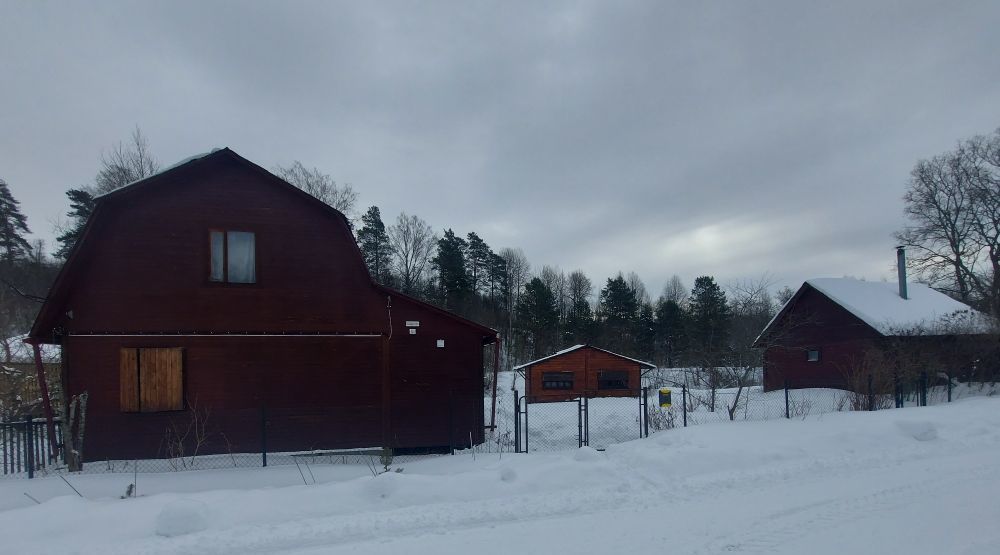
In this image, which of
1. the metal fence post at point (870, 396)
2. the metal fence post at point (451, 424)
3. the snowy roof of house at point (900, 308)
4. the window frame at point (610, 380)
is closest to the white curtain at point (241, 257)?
the metal fence post at point (451, 424)

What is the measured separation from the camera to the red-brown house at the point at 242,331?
10.9 m

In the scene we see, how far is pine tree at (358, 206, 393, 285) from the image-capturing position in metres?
45.1

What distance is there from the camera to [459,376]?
12.8 metres

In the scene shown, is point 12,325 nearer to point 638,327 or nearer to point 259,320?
point 259,320

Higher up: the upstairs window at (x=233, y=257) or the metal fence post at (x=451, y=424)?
the upstairs window at (x=233, y=257)

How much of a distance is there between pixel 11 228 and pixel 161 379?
3901cm

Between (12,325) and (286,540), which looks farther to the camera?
(12,325)

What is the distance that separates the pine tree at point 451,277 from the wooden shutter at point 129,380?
36.4m

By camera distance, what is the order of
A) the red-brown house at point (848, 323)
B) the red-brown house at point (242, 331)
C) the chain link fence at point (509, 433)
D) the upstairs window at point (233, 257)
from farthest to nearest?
the red-brown house at point (848, 323) → the upstairs window at point (233, 257) → the red-brown house at point (242, 331) → the chain link fence at point (509, 433)

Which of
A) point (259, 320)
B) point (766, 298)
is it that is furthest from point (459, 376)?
point (766, 298)

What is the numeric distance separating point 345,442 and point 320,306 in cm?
300

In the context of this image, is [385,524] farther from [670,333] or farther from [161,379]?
[670,333]

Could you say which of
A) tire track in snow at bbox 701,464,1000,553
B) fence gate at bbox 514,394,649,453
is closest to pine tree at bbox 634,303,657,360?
fence gate at bbox 514,394,649,453

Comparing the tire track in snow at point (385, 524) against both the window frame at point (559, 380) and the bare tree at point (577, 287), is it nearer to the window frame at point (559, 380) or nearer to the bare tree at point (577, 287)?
the window frame at point (559, 380)
